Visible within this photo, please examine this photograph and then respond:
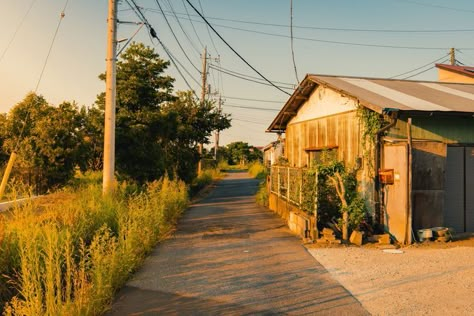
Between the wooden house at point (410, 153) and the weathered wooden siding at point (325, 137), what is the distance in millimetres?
31

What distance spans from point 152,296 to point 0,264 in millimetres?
2368

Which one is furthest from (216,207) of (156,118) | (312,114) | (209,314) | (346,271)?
(209,314)

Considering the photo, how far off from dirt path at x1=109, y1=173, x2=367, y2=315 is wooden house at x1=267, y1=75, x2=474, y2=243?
251 centimetres

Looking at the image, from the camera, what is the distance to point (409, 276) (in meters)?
6.25

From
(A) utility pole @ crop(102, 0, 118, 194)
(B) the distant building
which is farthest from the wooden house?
(B) the distant building

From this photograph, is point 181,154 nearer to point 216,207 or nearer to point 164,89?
point 164,89

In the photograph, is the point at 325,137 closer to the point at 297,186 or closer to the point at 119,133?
the point at 297,186

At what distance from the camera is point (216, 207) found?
15.5 metres

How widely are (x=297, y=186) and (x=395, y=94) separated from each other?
3.85 metres

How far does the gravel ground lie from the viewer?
4.96 metres

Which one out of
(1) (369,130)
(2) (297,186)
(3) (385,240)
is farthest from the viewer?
(2) (297,186)

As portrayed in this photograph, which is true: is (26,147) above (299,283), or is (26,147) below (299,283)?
above

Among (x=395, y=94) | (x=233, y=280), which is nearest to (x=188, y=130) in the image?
(x=395, y=94)

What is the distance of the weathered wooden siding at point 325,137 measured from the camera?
10719 millimetres
